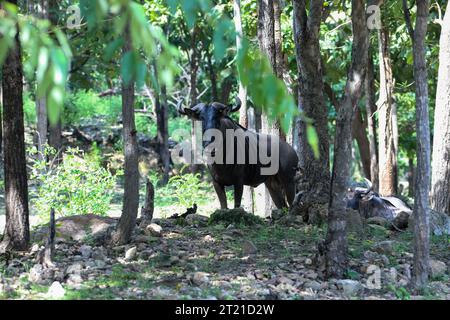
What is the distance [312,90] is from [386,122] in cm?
590

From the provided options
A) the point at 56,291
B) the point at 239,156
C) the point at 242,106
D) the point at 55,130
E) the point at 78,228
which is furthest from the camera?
the point at 55,130

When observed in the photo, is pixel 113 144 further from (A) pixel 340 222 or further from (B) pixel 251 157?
(A) pixel 340 222

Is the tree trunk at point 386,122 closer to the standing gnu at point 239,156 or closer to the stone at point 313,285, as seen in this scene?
the standing gnu at point 239,156

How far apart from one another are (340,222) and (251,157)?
218 inches

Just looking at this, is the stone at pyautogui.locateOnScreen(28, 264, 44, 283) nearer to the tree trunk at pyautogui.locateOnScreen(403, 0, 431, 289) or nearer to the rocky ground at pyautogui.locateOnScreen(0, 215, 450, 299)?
the rocky ground at pyautogui.locateOnScreen(0, 215, 450, 299)

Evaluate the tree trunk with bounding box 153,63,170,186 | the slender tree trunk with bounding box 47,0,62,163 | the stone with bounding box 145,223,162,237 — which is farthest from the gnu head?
the tree trunk with bounding box 153,63,170,186

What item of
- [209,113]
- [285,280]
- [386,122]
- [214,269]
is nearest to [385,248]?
[285,280]

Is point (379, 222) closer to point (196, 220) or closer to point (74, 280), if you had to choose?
point (196, 220)

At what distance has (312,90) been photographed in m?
10.2

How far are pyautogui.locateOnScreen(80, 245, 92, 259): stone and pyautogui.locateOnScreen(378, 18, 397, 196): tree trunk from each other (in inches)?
378

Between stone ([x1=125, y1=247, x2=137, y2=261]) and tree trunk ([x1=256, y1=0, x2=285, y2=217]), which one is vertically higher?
tree trunk ([x1=256, y1=0, x2=285, y2=217])

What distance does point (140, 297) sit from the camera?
6016mm

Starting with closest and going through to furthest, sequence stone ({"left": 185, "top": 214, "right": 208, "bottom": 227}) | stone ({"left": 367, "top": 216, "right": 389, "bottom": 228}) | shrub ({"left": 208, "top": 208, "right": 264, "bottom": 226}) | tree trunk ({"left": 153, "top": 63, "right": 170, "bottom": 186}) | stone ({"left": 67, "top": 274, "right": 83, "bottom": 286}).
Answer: stone ({"left": 67, "top": 274, "right": 83, "bottom": 286}) < shrub ({"left": 208, "top": 208, "right": 264, "bottom": 226}) < stone ({"left": 185, "top": 214, "right": 208, "bottom": 227}) < stone ({"left": 367, "top": 216, "right": 389, "bottom": 228}) < tree trunk ({"left": 153, "top": 63, "right": 170, "bottom": 186})

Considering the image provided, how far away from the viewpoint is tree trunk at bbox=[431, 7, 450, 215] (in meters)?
11.4
